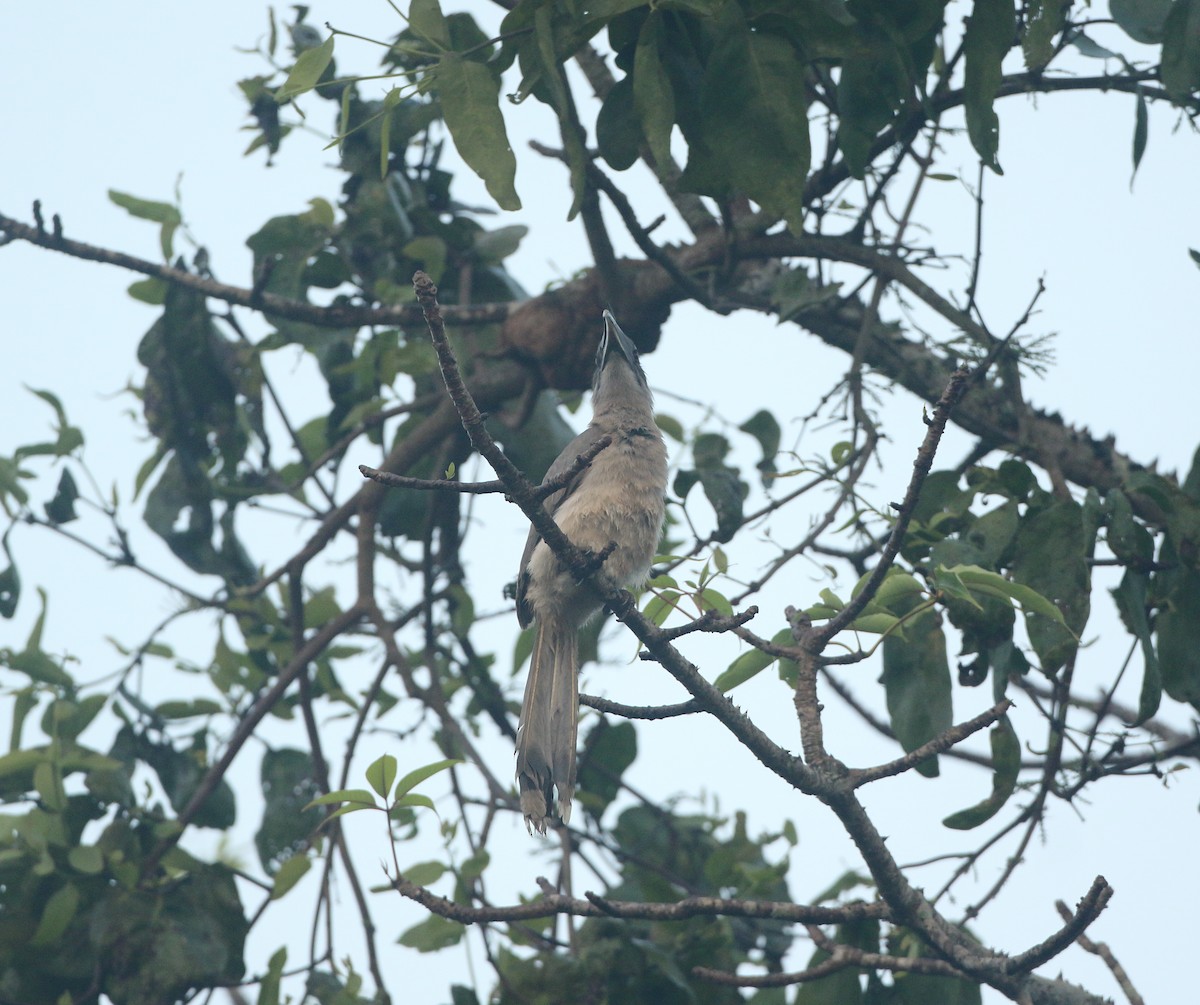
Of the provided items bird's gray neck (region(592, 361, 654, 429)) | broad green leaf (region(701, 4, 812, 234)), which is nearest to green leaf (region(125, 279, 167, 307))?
bird's gray neck (region(592, 361, 654, 429))

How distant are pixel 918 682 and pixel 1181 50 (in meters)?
1.72

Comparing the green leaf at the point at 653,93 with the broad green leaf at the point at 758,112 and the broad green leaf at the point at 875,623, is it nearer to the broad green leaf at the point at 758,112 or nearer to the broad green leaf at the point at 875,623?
the broad green leaf at the point at 758,112

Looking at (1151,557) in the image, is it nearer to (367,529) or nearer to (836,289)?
(836,289)

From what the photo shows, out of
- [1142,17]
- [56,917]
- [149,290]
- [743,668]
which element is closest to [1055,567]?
[743,668]

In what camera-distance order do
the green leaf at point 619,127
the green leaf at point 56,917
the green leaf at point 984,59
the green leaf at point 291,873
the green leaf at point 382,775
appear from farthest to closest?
the green leaf at point 56,917 → the green leaf at point 291,873 → the green leaf at point 619,127 → the green leaf at point 984,59 → the green leaf at point 382,775

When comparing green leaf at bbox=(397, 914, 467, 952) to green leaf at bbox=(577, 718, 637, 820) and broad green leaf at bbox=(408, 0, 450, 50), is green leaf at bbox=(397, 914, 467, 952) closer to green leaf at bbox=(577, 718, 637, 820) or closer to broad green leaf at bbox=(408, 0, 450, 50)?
green leaf at bbox=(577, 718, 637, 820)

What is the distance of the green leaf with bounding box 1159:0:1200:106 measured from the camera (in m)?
2.97

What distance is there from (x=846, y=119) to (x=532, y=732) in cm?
186

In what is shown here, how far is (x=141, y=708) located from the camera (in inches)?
175

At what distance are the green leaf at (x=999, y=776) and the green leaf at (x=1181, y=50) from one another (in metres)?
1.66

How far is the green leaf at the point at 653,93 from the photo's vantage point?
2.54 meters

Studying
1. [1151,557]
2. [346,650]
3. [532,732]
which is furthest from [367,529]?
[1151,557]

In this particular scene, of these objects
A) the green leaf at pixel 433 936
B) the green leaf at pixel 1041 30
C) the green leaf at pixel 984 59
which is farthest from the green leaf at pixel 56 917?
the green leaf at pixel 1041 30

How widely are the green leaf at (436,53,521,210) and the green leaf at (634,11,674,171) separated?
0.31m
